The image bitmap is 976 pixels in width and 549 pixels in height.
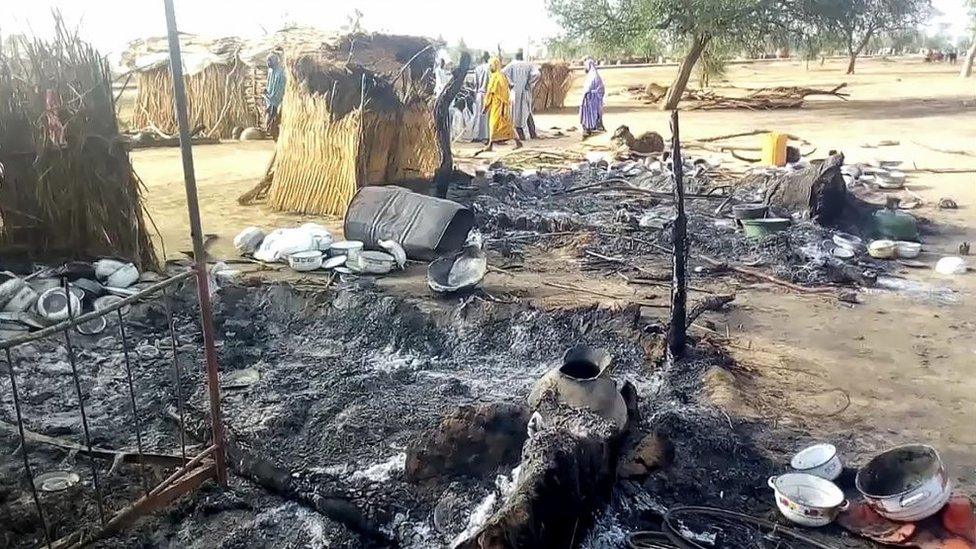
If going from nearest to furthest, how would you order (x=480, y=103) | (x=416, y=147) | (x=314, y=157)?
(x=314, y=157) < (x=416, y=147) < (x=480, y=103)

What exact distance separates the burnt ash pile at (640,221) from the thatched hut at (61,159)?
140 inches

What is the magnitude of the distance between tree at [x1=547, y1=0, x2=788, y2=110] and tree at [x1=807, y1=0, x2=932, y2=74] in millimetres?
1190

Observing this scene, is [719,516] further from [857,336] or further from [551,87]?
[551,87]

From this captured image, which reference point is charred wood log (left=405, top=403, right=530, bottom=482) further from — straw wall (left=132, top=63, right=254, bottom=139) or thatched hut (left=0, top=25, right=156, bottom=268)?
straw wall (left=132, top=63, right=254, bottom=139)

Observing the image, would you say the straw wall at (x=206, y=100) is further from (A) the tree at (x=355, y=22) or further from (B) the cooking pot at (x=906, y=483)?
(B) the cooking pot at (x=906, y=483)

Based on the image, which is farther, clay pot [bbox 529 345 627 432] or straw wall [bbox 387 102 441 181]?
straw wall [bbox 387 102 441 181]

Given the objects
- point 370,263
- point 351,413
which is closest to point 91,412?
point 351,413

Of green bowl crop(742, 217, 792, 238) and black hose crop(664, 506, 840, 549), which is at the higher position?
green bowl crop(742, 217, 792, 238)

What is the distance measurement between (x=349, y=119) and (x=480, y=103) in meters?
6.86

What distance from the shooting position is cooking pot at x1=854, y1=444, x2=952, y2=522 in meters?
3.20

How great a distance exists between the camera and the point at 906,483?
344 centimetres

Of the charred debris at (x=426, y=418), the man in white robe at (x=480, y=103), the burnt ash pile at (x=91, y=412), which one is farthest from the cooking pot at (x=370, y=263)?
the man in white robe at (x=480, y=103)

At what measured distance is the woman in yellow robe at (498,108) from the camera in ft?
46.8

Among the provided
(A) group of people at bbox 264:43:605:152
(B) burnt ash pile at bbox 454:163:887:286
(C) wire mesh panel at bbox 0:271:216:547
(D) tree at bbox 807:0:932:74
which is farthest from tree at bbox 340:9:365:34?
(D) tree at bbox 807:0:932:74
